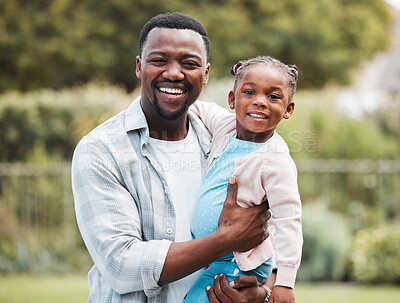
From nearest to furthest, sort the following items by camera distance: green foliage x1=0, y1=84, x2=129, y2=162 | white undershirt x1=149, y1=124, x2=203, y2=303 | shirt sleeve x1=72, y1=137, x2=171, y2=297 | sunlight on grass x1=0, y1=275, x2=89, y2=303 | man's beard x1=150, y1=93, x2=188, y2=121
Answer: shirt sleeve x1=72, y1=137, x2=171, y2=297 → white undershirt x1=149, y1=124, x2=203, y2=303 → man's beard x1=150, y1=93, x2=188, y2=121 → sunlight on grass x1=0, y1=275, x2=89, y2=303 → green foliage x1=0, y1=84, x2=129, y2=162

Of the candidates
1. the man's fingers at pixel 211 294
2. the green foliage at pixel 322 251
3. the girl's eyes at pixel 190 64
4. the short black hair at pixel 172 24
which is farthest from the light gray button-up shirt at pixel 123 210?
the green foliage at pixel 322 251

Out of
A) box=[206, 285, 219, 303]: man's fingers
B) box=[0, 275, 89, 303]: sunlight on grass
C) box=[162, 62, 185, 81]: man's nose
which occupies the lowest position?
box=[0, 275, 89, 303]: sunlight on grass

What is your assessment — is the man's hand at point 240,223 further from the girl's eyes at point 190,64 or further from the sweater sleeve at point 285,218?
the girl's eyes at point 190,64

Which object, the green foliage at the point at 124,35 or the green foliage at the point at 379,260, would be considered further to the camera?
the green foliage at the point at 124,35

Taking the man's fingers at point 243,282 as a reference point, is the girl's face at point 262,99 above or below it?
above

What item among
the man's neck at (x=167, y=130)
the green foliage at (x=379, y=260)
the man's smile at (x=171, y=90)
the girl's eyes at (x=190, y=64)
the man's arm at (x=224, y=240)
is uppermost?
the girl's eyes at (x=190, y=64)

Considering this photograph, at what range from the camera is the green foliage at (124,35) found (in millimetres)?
17406

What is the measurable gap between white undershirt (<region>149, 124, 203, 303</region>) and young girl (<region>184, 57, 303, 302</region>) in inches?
2.2

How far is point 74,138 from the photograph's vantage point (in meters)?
9.71

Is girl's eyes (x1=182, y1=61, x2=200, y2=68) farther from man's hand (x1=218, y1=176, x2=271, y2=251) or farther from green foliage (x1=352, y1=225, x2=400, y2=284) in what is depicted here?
green foliage (x1=352, y1=225, x2=400, y2=284)

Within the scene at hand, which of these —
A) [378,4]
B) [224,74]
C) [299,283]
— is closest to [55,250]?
[299,283]

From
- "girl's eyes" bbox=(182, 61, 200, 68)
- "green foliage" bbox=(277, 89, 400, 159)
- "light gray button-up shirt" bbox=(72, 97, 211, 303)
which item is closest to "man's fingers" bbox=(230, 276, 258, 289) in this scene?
"light gray button-up shirt" bbox=(72, 97, 211, 303)

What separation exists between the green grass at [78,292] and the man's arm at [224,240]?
497 centimetres

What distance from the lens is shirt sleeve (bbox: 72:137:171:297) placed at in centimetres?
246
